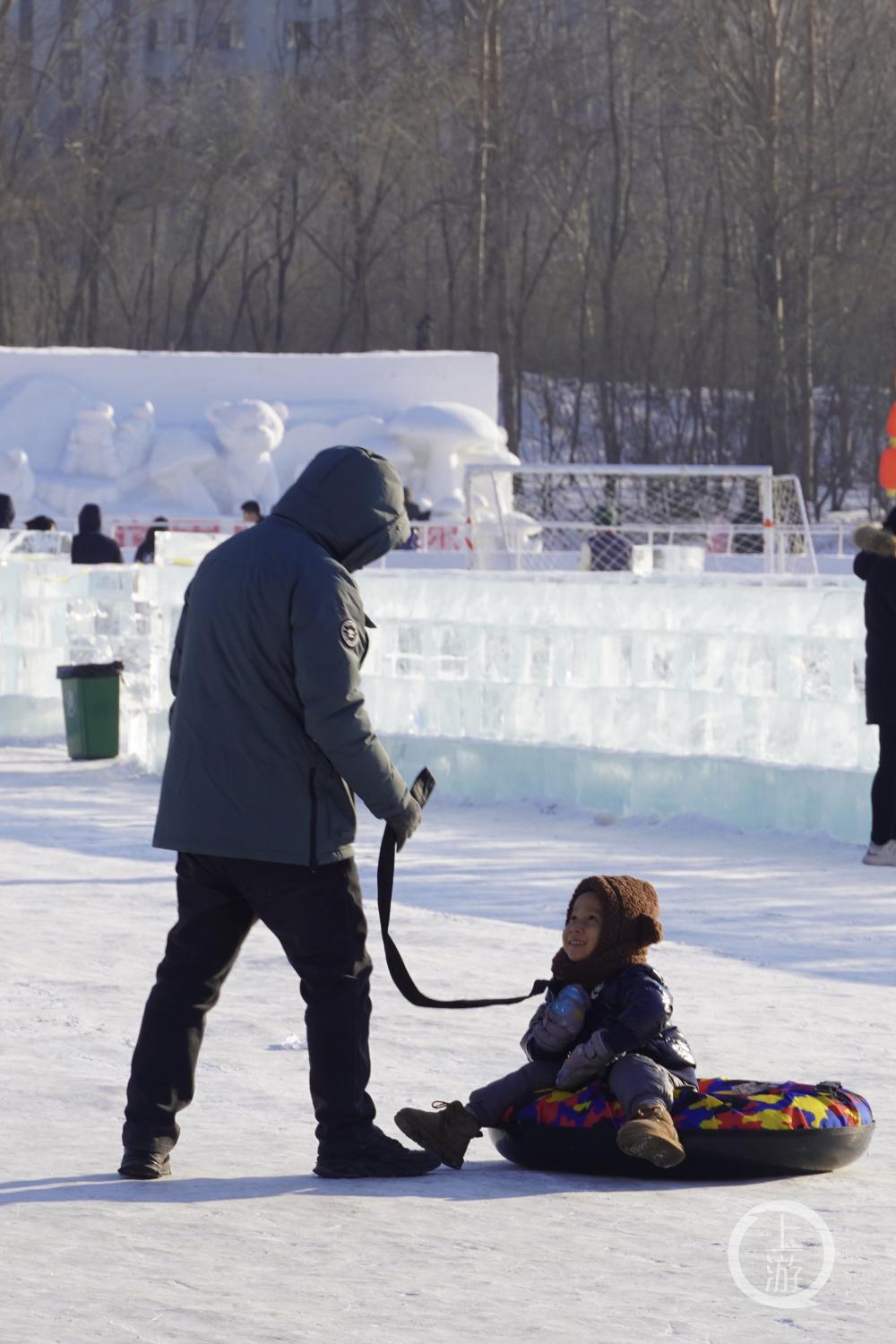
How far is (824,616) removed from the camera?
11.2 metres

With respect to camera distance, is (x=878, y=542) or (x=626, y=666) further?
(x=626, y=666)

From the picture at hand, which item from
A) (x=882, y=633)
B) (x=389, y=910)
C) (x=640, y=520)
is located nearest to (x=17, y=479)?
(x=640, y=520)

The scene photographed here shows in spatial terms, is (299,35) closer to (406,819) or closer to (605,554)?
(605,554)

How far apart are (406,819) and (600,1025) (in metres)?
0.63

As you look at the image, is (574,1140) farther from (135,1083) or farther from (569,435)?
(569,435)

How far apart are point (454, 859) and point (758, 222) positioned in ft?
119

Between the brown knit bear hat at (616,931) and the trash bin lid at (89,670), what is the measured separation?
395 inches

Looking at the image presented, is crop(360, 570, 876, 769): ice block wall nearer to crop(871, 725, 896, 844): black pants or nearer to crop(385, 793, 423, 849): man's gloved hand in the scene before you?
crop(871, 725, 896, 844): black pants

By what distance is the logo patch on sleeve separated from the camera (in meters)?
4.41

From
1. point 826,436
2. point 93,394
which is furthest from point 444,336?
point 93,394

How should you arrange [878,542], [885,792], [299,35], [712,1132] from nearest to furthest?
1. [712,1132]
2. [878,542]
3. [885,792]
4. [299,35]

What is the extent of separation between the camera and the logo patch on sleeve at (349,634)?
4414 millimetres

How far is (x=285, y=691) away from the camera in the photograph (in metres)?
4.48

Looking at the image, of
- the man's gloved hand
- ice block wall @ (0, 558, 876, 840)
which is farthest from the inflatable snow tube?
ice block wall @ (0, 558, 876, 840)
